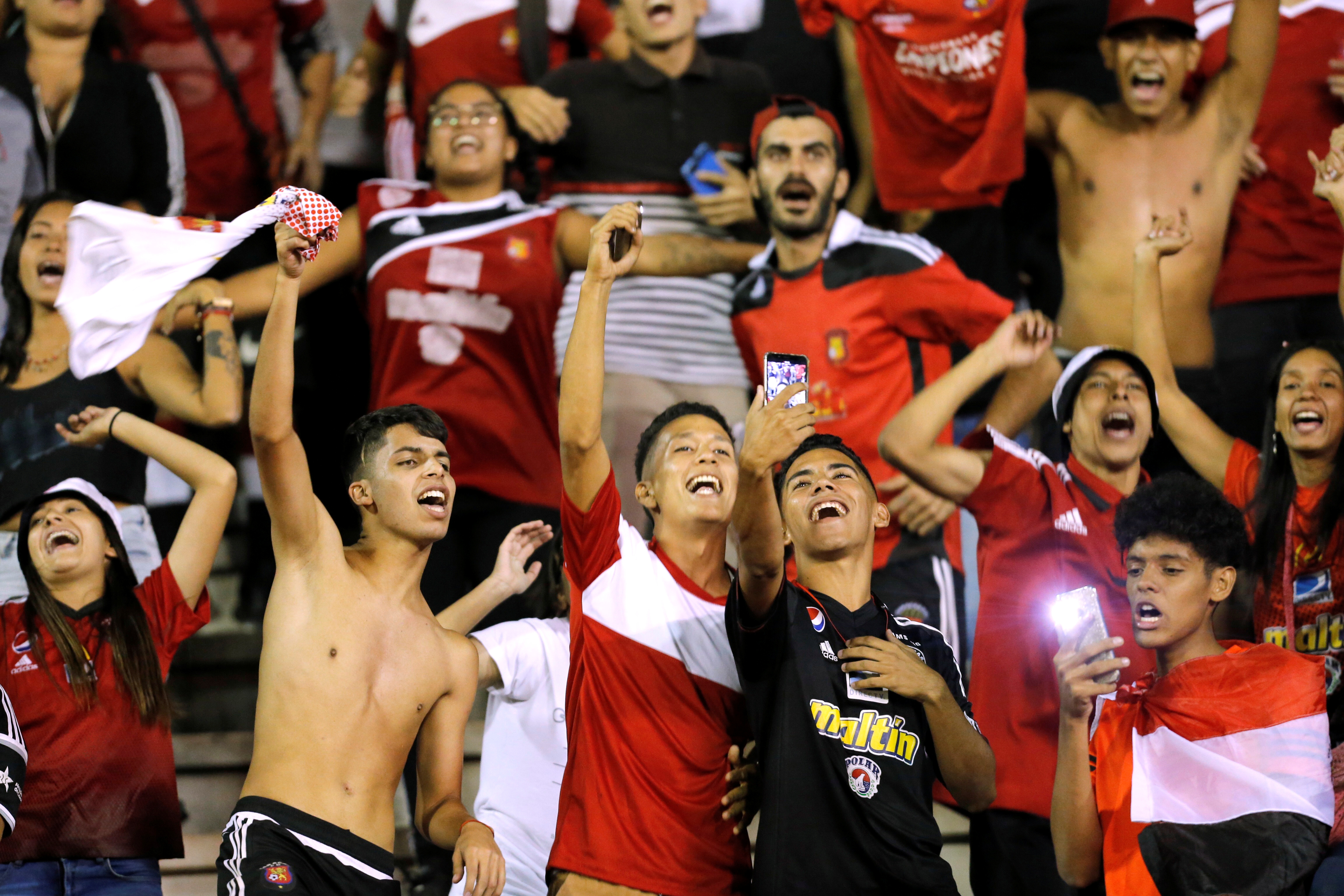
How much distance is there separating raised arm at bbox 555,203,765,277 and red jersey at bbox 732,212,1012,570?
349 millimetres

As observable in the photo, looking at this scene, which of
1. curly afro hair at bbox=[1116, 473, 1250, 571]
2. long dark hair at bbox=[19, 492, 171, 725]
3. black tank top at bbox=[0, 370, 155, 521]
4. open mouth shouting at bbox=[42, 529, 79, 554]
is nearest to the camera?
curly afro hair at bbox=[1116, 473, 1250, 571]

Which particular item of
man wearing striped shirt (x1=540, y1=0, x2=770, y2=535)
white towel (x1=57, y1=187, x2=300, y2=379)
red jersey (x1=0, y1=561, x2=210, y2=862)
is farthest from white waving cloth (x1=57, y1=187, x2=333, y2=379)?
man wearing striped shirt (x1=540, y1=0, x2=770, y2=535)

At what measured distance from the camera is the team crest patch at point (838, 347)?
478cm

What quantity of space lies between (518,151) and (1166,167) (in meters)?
2.36

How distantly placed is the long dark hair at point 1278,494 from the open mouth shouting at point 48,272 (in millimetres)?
3871

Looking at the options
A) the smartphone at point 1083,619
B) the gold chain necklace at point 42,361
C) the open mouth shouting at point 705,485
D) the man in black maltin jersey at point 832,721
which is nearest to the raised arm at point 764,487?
the man in black maltin jersey at point 832,721

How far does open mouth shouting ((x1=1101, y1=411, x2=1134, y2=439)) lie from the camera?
4.32 meters

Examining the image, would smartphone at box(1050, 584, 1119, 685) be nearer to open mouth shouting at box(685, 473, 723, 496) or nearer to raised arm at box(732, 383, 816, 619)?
raised arm at box(732, 383, 816, 619)

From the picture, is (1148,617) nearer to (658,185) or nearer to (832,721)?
(832,721)

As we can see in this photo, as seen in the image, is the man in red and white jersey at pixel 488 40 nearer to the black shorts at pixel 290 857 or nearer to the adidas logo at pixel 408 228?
the adidas logo at pixel 408 228

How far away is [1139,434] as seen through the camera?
433 cm

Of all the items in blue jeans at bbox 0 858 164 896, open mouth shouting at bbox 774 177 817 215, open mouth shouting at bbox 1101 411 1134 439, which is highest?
open mouth shouting at bbox 774 177 817 215

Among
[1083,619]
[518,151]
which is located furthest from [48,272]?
[1083,619]

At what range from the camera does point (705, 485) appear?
3.62 meters
